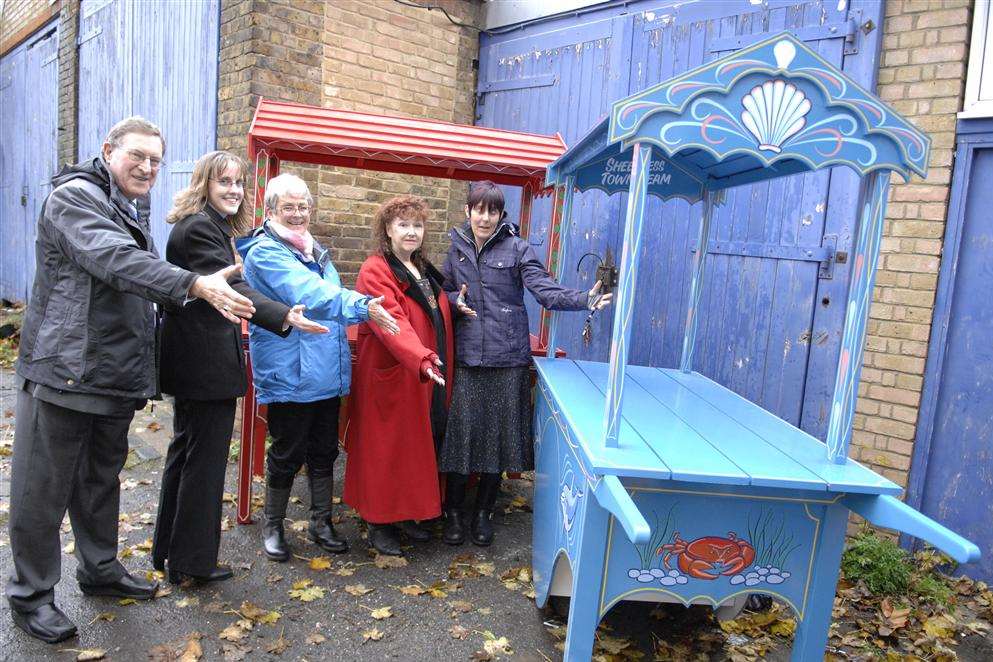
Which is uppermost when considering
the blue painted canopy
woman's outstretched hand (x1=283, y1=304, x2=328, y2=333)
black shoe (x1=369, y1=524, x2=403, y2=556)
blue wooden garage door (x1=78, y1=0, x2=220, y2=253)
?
blue wooden garage door (x1=78, y1=0, x2=220, y2=253)

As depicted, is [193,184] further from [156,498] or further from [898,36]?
[898,36]

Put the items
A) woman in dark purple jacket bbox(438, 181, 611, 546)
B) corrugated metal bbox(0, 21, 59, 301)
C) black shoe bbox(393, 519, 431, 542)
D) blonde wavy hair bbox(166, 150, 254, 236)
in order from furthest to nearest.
Answer: corrugated metal bbox(0, 21, 59, 301), black shoe bbox(393, 519, 431, 542), woman in dark purple jacket bbox(438, 181, 611, 546), blonde wavy hair bbox(166, 150, 254, 236)

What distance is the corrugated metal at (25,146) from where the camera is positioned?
9672 millimetres

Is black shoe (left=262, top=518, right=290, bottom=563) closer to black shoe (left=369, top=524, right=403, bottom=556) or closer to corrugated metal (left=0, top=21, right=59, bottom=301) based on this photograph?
black shoe (left=369, top=524, right=403, bottom=556)

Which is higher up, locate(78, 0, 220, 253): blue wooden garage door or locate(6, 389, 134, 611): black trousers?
locate(78, 0, 220, 253): blue wooden garage door

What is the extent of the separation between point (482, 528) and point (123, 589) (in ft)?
5.68

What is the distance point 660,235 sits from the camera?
4785 millimetres

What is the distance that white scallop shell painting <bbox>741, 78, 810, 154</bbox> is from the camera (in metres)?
2.34

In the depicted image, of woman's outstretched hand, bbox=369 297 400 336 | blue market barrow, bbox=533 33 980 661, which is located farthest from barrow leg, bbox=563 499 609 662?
woman's outstretched hand, bbox=369 297 400 336

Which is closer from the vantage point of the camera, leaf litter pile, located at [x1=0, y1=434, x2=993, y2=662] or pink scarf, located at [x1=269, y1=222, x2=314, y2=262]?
leaf litter pile, located at [x1=0, y1=434, x2=993, y2=662]

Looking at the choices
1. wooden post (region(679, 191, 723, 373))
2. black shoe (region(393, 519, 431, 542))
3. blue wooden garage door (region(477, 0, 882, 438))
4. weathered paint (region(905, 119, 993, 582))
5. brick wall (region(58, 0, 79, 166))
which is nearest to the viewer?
weathered paint (region(905, 119, 993, 582))

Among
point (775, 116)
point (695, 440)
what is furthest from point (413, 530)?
point (775, 116)

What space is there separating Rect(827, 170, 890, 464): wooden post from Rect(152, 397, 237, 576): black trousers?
8.00ft

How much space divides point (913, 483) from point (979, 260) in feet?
3.94
